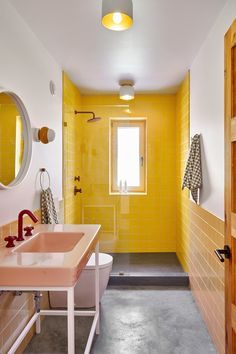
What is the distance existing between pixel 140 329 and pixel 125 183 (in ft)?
6.38

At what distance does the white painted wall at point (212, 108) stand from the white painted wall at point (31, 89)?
1.37 meters

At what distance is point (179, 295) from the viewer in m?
3.04

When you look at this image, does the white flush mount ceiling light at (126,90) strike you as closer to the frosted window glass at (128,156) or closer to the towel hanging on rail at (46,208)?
the frosted window glass at (128,156)

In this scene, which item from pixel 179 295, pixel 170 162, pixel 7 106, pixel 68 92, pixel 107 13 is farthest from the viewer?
pixel 170 162

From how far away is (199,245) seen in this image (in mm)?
2674

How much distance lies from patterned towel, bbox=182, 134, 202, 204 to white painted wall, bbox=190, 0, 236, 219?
0.06 m

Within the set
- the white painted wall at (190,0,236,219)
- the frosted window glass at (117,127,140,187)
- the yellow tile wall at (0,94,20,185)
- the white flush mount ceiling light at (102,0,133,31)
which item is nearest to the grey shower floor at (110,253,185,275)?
the frosted window glass at (117,127,140,187)

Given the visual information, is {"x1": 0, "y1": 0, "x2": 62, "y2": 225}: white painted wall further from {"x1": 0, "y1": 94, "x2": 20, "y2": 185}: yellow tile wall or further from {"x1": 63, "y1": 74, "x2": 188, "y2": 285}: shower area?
{"x1": 63, "y1": 74, "x2": 188, "y2": 285}: shower area

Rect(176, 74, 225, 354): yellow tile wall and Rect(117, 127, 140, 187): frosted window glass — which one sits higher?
Rect(117, 127, 140, 187): frosted window glass

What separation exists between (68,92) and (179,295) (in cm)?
252

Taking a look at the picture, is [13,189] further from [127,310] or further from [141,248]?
[141,248]

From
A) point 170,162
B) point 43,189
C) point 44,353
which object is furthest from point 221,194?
point 170,162

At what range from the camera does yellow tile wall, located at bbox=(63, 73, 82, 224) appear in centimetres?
328

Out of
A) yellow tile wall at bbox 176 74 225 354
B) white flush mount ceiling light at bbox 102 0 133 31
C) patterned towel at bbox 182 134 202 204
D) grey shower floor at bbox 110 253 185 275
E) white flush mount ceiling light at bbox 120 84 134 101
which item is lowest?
grey shower floor at bbox 110 253 185 275
